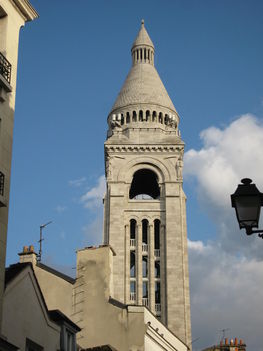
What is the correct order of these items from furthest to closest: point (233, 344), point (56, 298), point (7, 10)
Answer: point (233, 344) → point (56, 298) → point (7, 10)

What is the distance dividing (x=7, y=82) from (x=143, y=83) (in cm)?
5098

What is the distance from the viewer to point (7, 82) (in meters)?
18.1

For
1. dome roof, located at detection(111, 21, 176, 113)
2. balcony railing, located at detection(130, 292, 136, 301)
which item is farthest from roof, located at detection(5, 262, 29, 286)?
dome roof, located at detection(111, 21, 176, 113)

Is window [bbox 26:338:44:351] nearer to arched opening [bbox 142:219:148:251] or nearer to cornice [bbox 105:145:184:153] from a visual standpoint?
arched opening [bbox 142:219:148:251]

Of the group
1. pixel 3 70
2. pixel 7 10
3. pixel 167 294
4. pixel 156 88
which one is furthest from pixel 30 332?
pixel 156 88

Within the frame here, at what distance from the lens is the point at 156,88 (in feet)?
225

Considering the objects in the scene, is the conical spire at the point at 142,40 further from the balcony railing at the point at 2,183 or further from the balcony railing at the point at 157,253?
the balcony railing at the point at 2,183

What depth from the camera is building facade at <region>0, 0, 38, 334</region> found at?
17.2 meters

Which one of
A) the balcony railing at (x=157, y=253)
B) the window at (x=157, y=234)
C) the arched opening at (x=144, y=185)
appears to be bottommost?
the balcony railing at (x=157, y=253)

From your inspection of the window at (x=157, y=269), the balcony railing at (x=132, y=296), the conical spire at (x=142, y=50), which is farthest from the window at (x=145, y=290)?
the conical spire at (x=142, y=50)

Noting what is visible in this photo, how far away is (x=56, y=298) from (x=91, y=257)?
2.42 metres

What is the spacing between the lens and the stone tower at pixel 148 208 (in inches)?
2254

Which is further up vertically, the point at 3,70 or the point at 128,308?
the point at 3,70

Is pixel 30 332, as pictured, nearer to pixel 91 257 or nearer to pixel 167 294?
pixel 91 257
